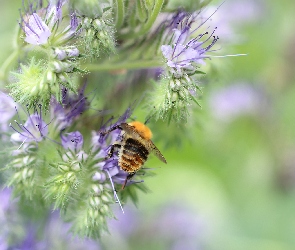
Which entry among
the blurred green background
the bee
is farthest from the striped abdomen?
the blurred green background

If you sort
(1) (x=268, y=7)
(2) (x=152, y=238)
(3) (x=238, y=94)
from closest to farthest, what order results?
1. (2) (x=152, y=238)
2. (3) (x=238, y=94)
3. (1) (x=268, y=7)

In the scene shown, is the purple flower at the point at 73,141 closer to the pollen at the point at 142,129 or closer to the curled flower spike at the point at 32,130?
the curled flower spike at the point at 32,130

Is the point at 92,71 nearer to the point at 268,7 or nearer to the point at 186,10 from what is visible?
the point at 186,10

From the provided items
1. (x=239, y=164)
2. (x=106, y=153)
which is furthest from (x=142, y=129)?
(x=239, y=164)

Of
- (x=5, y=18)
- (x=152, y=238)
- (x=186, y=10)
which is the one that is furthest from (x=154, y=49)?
(x=5, y=18)

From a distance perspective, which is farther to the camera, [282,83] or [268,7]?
[268,7]

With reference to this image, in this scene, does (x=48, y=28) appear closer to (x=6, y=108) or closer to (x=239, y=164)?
(x=6, y=108)

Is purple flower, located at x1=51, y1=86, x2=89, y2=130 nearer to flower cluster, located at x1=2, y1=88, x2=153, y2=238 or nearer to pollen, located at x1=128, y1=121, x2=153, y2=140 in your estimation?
flower cluster, located at x1=2, y1=88, x2=153, y2=238
